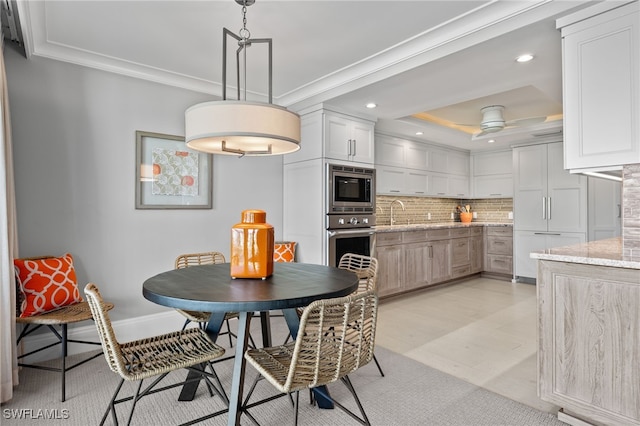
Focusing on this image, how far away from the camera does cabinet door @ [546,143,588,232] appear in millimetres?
5309

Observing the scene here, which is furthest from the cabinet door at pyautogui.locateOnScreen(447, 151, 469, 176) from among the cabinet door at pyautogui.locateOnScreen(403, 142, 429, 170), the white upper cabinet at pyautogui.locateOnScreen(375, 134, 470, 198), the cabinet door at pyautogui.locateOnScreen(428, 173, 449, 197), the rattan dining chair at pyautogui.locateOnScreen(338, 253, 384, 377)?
the rattan dining chair at pyautogui.locateOnScreen(338, 253, 384, 377)

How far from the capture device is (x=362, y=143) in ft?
14.5

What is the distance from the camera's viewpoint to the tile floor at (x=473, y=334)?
2635mm

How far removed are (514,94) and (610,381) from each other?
11.0 ft

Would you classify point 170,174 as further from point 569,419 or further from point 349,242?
point 569,419

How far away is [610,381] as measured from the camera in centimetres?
188

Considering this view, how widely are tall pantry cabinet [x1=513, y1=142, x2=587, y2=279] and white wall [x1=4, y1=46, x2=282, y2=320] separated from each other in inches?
189

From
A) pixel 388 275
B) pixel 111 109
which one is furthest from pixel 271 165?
pixel 388 275

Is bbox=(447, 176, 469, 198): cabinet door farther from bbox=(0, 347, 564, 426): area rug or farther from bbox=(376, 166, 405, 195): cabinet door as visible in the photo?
bbox=(0, 347, 564, 426): area rug

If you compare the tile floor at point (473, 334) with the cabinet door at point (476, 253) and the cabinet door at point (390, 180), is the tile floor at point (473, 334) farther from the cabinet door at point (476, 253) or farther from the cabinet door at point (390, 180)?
the cabinet door at point (390, 180)

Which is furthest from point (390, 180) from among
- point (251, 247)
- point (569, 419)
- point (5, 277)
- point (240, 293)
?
point (5, 277)

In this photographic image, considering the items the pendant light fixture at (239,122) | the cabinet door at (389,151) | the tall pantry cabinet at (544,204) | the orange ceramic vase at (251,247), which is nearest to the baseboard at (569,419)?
the orange ceramic vase at (251,247)

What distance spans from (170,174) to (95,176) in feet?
2.07

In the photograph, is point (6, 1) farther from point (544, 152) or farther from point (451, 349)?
point (544, 152)
